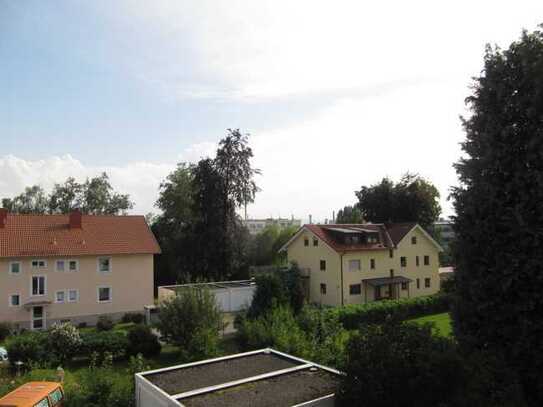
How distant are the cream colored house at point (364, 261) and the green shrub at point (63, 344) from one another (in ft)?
70.9

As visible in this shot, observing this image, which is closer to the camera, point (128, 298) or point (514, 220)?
point (514, 220)

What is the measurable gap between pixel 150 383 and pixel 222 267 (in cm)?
3069

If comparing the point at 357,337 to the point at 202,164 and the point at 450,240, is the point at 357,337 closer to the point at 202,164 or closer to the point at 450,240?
the point at 450,240

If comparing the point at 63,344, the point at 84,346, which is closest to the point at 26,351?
the point at 63,344

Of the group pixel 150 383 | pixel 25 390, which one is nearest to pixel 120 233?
pixel 25 390

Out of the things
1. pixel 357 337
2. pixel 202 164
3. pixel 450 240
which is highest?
pixel 202 164

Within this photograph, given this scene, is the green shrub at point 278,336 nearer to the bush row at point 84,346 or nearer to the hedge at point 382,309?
the bush row at point 84,346

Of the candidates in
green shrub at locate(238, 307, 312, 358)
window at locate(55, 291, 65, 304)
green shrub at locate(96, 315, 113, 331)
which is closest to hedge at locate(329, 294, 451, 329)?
green shrub at locate(238, 307, 312, 358)

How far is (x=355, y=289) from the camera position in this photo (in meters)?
38.1

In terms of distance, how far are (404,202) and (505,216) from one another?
44660 mm

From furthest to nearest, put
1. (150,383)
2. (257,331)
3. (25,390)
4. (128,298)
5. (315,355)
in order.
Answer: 1. (128,298)
2. (257,331)
3. (315,355)
4. (25,390)
5. (150,383)

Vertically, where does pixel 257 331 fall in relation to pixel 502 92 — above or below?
below

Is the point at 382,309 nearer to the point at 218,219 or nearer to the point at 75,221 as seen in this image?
the point at 218,219

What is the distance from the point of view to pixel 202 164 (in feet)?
139
